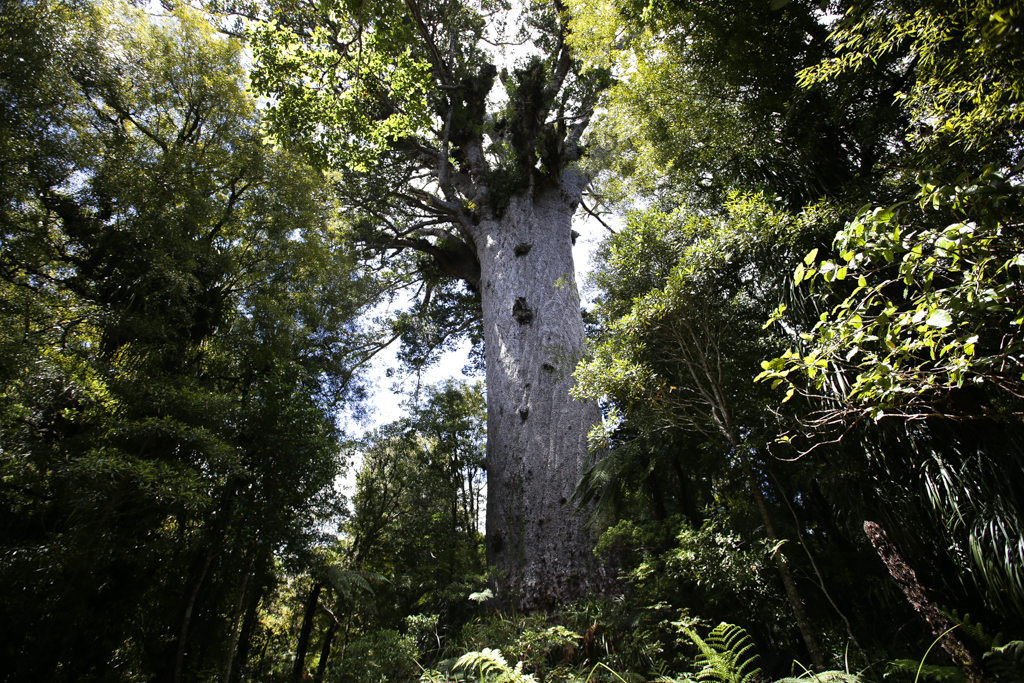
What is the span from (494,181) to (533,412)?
3.68 m

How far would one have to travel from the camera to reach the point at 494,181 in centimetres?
683

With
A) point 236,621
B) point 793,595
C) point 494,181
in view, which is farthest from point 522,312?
point 236,621

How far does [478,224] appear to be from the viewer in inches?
269

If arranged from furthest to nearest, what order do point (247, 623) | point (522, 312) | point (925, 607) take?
point (247, 623), point (522, 312), point (925, 607)

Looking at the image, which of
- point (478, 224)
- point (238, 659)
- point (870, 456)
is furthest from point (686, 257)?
point (238, 659)

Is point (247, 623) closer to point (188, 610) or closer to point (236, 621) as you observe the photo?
point (188, 610)

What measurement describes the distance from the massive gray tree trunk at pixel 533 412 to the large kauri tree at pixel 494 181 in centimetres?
2

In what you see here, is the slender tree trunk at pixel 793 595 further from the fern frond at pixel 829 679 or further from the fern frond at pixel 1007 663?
the fern frond at pixel 1007 663

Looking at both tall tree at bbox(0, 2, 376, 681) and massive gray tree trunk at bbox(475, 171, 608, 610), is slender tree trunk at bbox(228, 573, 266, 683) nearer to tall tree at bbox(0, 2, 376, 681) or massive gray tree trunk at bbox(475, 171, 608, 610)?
tall tree at bbox(0, 2, 376, 681)

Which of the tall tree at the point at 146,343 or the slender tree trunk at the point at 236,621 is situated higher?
the tall tree at the point at 146,343

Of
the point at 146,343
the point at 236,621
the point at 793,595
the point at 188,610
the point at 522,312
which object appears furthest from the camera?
the point at 522,312

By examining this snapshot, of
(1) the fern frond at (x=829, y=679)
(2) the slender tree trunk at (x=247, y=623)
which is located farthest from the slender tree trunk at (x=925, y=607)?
(2) the slender tree trunk at (x=247, y=623)

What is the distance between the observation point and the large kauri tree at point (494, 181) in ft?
14.6

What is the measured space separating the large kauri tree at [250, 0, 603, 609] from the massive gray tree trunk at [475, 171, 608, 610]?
0.02 metres
